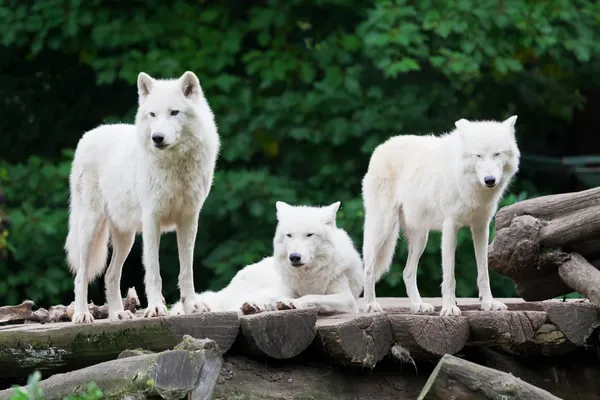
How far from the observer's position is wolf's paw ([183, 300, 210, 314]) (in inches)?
235

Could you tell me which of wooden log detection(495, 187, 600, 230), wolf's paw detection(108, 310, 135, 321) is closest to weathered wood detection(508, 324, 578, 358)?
wooden log detection(495, 187, 600, 230)

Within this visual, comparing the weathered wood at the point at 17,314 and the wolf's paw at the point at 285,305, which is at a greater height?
the wolf's paw at the point at 285,305

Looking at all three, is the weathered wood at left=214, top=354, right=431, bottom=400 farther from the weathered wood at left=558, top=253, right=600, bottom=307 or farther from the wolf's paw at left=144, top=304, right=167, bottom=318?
the weathered wood at left=558, top=253, right=600, bottom=307

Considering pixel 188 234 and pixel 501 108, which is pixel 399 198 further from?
pixel 501 108

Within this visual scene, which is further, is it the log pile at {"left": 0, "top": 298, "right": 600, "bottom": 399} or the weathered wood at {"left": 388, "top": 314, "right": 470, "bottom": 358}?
the weathered wood at {"left": 388, "top": 314, "right": 470, "bottom": 358}

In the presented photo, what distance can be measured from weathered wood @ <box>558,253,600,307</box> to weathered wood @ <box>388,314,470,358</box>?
795mm

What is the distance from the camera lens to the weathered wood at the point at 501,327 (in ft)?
19.1

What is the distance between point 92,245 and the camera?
6.59 metres

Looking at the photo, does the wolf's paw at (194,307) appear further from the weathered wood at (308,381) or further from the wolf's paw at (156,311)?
the weathered wood at (308,381)

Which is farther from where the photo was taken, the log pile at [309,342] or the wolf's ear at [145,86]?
the wolf's ear at [145,86]

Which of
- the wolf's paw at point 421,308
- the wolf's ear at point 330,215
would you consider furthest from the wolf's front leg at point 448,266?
the wolf's ear at point 330,215

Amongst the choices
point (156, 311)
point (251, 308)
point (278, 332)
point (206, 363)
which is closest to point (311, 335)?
point (278, 332)

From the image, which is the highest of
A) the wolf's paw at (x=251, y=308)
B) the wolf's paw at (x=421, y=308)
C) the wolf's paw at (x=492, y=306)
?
the wolf's paw at (x=251, y=308)

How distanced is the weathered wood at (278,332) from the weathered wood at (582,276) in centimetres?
167
